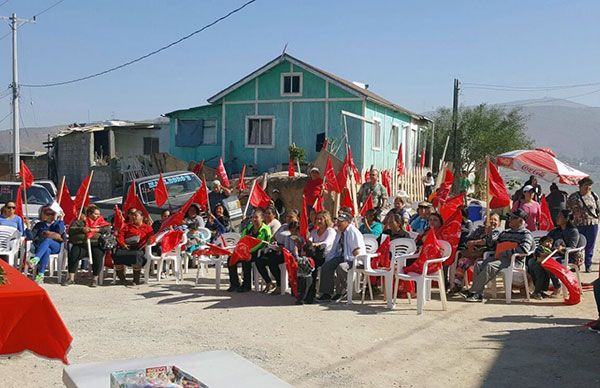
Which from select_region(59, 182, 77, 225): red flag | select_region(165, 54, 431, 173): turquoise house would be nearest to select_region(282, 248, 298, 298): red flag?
select_region(59, 182, 77, 225): red flag

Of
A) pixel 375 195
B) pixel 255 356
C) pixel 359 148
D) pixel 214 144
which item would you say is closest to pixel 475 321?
pixel 255 356

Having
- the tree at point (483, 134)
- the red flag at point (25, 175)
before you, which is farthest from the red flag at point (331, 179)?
the tree at point (483, 134)

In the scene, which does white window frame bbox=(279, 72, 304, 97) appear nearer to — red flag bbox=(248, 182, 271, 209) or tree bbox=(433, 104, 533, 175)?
red flag bbox=(248, 182, 271, 209)

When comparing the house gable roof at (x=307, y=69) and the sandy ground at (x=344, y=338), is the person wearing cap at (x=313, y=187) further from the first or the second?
the house gable roof at (x=307, y=69)

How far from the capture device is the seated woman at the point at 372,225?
12.0 meters

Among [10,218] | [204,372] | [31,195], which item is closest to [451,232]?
[204,372]

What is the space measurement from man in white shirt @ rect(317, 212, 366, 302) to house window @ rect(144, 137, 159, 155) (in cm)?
2716

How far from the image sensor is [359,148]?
2555 centimetres

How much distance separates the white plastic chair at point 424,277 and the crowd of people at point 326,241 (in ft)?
1.56

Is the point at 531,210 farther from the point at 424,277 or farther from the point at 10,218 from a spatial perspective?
the point at 10,218

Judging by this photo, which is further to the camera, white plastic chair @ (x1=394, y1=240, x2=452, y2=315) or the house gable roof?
the house gable roof

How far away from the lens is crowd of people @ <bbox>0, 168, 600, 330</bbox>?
10.6 meters

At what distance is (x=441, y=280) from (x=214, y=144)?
19582mm

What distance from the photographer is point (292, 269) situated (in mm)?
10508
